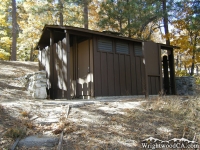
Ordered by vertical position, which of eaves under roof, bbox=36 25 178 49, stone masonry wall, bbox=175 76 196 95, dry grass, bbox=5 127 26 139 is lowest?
dry grass, bbox=5 127 26 139

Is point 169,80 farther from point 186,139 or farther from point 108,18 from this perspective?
point 186,139

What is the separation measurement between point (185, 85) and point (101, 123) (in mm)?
8007

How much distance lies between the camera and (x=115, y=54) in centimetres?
834

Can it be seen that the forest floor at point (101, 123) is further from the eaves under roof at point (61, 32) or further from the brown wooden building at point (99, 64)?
the eaves under roof at point (61, 32)

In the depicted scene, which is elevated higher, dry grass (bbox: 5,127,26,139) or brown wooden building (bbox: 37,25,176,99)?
brown wooden building (bbox: 37,25,176,99)

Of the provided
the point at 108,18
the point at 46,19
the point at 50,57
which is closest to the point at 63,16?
the point at 46,19

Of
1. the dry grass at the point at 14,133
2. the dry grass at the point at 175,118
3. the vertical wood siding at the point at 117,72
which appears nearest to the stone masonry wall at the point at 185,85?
the vertical wood siding at the point at 117,72

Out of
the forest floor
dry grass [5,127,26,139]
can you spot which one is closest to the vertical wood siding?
the forest floor

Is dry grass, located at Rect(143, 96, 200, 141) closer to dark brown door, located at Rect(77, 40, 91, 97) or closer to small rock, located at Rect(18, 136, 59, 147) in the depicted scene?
small rock, located at Rect(18, 136, 59, 147)

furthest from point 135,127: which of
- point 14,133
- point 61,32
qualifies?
point 61,32

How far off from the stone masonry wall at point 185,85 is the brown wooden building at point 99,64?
6.89ft

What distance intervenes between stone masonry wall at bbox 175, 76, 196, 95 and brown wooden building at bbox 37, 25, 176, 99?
2100 millimetres

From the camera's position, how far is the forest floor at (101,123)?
340 centimetres

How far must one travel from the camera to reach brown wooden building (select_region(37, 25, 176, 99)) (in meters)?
7.34
